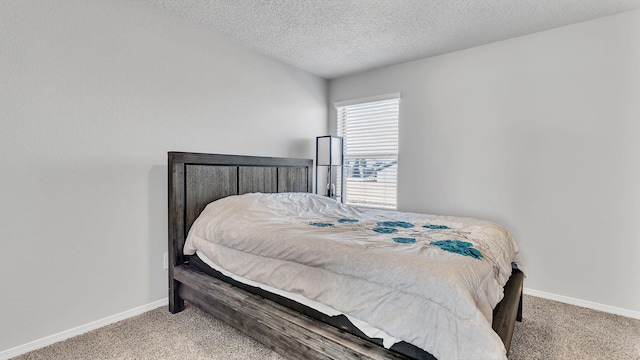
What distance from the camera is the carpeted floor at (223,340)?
70.4 inches

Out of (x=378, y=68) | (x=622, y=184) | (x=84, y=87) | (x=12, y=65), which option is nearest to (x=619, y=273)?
(x=622, y=184)

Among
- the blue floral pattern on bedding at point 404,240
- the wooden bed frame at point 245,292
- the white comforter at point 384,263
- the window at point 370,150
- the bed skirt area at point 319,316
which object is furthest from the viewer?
the window at point 370,150

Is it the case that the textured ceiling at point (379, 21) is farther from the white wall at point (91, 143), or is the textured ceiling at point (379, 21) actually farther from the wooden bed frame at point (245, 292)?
the wooden bed frame at point (245, 292)

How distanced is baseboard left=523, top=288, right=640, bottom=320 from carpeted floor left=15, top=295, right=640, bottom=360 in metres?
0.08

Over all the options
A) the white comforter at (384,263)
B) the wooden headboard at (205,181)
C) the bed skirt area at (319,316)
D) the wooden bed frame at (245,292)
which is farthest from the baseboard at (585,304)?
the wooden headboard at (205,181)

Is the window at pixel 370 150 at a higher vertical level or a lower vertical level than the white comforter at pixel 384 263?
higher

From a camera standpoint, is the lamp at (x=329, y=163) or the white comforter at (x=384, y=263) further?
the lamp at (x=329, y=163)

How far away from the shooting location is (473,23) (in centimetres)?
255

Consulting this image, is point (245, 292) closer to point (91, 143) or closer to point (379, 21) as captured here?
point (91, 143)

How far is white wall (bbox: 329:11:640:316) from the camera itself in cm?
241

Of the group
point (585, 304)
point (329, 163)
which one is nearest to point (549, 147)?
point (585, 304)

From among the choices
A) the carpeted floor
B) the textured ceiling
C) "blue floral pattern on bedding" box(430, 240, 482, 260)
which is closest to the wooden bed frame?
the carpeted floor

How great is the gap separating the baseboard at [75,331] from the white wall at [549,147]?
9.09 ft

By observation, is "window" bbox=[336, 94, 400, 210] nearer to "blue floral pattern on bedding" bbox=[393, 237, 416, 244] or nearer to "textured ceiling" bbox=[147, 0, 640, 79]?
"textured ceiling" bbox=[147, 0, 640, 79]
